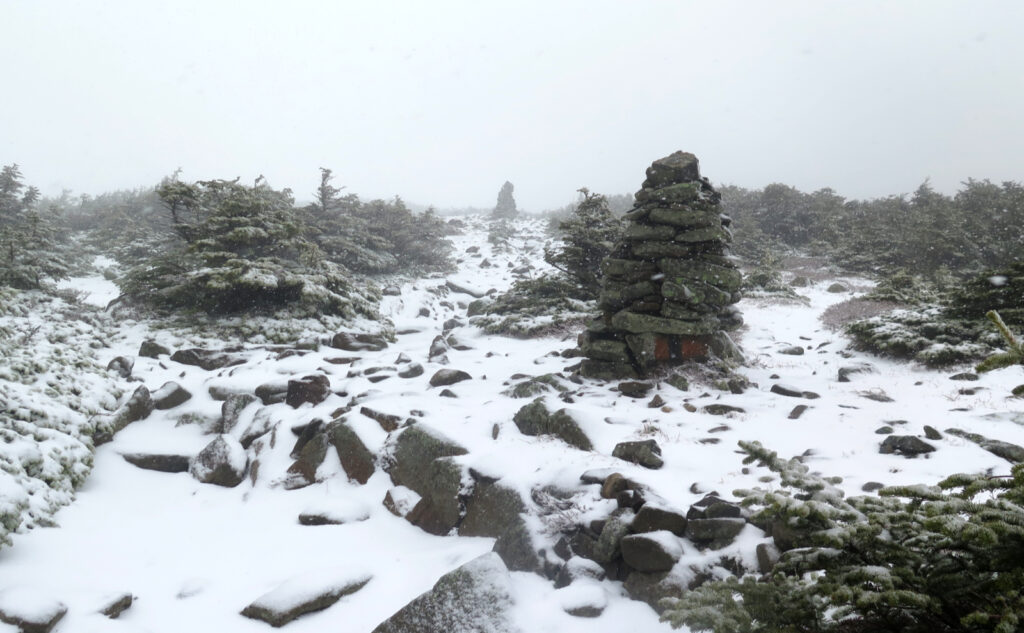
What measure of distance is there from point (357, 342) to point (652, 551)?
10131 millimetres

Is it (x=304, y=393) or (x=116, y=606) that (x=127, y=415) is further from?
(x=116, y=606)

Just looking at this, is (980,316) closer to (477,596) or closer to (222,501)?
(477,596)

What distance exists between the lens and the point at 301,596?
4.65 meters

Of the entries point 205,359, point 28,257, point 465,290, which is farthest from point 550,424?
point 28,257

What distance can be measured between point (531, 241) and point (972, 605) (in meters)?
36.0

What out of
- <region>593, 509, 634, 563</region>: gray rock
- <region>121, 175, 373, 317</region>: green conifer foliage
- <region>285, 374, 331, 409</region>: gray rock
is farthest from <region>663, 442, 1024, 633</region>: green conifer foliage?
<region>121, 175, 373, 317</region>: green conifer foliage

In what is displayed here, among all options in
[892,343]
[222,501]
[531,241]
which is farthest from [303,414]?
[531,241]

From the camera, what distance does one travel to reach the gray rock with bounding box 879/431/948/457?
5.38 metres

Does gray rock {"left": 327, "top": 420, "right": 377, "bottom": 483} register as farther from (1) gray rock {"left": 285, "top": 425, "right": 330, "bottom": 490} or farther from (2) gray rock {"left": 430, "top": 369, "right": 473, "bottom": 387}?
(2) gray rock {"left": 430, "top": 369, "right": 473, "bottom": 387}

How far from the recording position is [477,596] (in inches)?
158

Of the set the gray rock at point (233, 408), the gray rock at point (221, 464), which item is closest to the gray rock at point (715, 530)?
the gray rock at point (221, 464)

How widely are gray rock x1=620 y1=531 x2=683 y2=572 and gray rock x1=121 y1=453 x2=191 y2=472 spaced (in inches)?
274

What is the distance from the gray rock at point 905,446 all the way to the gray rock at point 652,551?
129 inches

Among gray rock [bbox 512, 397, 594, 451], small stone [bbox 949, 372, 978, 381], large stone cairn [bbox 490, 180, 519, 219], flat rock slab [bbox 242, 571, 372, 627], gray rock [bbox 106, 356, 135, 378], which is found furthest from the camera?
large stone cairn [bbox 490, 180, 519, 219]
